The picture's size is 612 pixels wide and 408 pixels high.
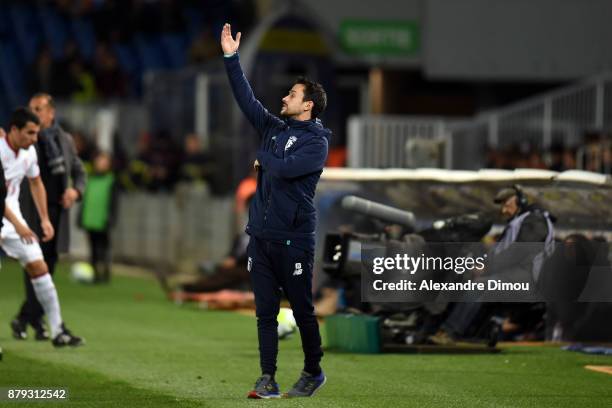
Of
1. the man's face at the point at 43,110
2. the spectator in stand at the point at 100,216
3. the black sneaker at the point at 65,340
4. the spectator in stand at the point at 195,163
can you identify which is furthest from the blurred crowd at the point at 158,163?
the black sneaker at the point at 65,340

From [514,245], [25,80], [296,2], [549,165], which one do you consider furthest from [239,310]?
[25,80]

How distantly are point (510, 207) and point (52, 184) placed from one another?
3967 millimetres

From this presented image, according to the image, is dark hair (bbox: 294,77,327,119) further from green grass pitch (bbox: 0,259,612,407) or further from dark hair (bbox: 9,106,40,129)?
dark hair (bbox: 9,106,40,129)

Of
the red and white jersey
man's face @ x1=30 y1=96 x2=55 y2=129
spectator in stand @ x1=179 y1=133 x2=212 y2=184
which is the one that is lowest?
spectator in stand @ x1=179 y1=133 x2=212 y2=184

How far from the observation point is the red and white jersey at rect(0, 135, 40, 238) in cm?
1307

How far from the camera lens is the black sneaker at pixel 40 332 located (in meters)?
14.5

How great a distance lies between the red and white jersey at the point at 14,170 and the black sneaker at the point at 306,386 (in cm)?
365

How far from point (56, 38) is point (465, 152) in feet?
43.0

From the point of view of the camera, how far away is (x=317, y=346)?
10422 millimetres

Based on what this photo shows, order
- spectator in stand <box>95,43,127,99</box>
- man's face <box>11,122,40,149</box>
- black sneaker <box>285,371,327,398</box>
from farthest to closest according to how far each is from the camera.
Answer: spectator in stand <box>95,43,127,99</box>, man's face <box>11,122,40,149</box>, black sneaker <box>285,371,327,398</box>

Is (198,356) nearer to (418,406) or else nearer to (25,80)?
(418,406)

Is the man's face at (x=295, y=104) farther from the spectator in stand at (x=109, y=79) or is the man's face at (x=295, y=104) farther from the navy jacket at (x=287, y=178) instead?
the spectator in stand at (x=109, y=79)

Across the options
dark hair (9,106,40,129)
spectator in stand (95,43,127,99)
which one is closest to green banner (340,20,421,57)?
spectator in stand (95,43,127,99)

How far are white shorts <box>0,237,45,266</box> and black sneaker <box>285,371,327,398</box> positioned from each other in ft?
12.0
